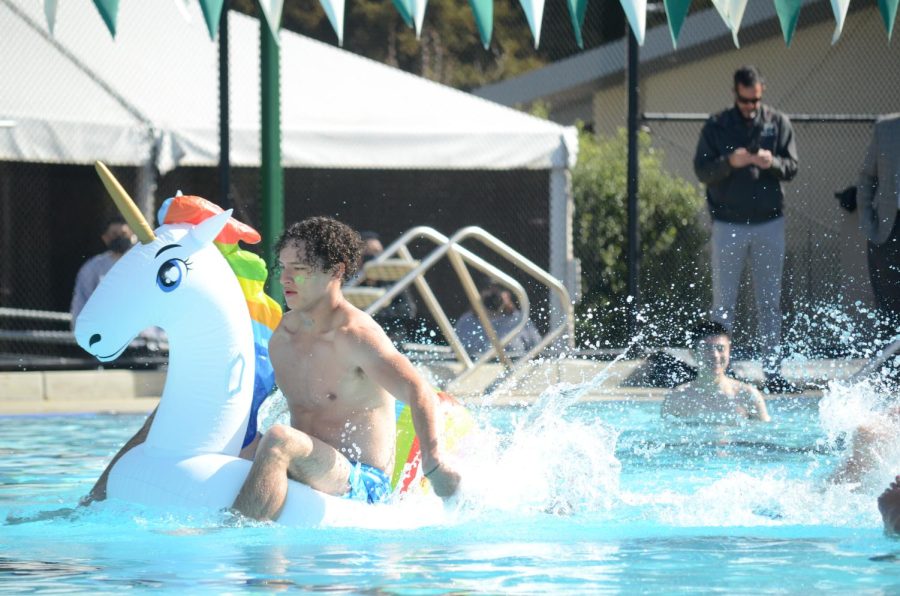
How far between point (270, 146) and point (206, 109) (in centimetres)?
238

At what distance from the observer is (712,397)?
29.5ft

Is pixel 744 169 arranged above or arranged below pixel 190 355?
above

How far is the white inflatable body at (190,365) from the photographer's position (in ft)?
17.1

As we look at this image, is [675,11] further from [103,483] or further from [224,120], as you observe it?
[224,120]

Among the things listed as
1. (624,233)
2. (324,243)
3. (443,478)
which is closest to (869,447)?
(443,478)

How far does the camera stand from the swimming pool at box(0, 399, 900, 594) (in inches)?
167

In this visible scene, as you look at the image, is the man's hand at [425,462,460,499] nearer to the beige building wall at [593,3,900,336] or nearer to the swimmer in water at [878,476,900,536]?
the swimmer in water at [878,476,900,536]

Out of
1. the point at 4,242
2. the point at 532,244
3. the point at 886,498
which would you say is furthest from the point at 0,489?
the point at 532,244

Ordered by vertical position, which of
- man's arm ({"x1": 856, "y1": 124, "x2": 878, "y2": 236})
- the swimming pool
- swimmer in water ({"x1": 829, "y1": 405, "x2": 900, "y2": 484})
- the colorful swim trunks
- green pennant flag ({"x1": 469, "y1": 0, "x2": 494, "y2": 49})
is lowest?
the swimming pool

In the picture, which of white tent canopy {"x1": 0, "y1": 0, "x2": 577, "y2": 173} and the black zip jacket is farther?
white tent canopy {"x1": 0, "y1": 0, "x2": 577, "y2": 173}

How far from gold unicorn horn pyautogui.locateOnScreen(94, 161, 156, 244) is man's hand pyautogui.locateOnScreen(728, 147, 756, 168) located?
5.64 metres

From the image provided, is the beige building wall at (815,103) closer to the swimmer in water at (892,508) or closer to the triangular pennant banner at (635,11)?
the swimmer in water at (892,508)

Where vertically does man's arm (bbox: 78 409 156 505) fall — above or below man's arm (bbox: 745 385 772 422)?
below

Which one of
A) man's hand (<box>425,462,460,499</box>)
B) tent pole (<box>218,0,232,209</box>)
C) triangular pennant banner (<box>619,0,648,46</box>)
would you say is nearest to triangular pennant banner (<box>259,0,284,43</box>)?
triangular pennant banner (<box>619,0,648,46</box>)
